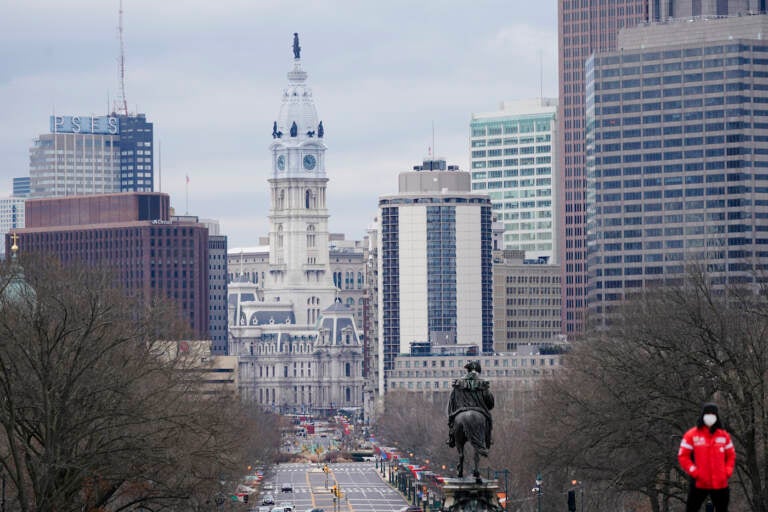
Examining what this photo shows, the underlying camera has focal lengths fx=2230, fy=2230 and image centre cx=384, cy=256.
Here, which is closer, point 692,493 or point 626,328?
point 692,493

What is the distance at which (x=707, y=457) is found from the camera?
36562mm

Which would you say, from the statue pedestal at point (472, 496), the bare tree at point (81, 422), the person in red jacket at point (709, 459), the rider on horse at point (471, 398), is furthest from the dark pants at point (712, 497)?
the bare tree at point (81, 422)

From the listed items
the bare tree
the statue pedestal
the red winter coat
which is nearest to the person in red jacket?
the red winter coat

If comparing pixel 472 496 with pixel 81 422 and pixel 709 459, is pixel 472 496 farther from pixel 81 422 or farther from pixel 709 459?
pixel 81 422

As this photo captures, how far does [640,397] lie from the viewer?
293 ft

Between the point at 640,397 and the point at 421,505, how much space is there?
93.7 meters

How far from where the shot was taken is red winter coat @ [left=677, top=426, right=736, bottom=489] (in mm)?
36406

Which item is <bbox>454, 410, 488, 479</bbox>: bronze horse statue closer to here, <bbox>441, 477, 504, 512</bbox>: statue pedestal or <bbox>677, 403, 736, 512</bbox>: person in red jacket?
<bbox>441, 477, 504, 512</bbox>: statue pedestal

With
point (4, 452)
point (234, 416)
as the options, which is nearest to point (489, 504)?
point (4, 452)

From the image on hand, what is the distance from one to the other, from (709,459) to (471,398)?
20.4 metres

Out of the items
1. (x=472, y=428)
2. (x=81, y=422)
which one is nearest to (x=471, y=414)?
(x=472, y=428)

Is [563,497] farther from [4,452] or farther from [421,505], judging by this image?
[421,505]

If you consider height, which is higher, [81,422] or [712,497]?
[712,497]

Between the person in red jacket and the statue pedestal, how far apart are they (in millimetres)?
18837
